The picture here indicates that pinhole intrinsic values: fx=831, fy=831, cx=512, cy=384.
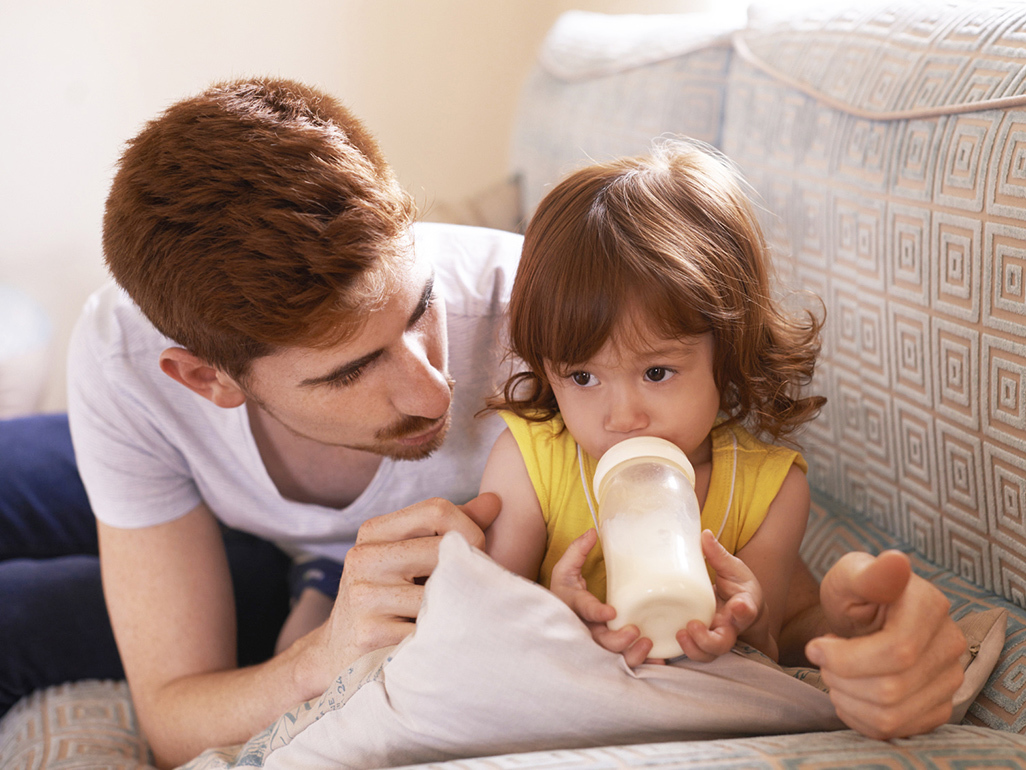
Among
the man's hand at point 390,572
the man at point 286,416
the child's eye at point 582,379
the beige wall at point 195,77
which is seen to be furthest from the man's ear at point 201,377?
the beige wall at point 195,77

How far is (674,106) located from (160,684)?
1.23 meters

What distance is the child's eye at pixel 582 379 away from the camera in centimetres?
87

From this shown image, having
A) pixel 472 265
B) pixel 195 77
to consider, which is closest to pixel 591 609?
pixel 472 265

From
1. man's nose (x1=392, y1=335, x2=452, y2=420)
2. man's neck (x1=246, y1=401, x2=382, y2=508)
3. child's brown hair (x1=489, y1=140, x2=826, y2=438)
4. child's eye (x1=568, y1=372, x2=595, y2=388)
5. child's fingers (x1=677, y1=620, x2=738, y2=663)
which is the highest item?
child's brown hair (x1=489, y1=140, x2=826, y2=438)

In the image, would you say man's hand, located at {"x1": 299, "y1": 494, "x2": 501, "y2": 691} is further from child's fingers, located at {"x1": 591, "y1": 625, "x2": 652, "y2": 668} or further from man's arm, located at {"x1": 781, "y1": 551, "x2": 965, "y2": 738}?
man's arm, located at {"x1": 781, "y1": 551, "x2": 965, "y2": 738}

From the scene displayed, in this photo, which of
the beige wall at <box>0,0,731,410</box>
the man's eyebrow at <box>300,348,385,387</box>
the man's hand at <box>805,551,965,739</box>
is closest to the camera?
the man's hand at <box>805,551,965,739</box>

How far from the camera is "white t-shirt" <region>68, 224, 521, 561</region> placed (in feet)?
3.77

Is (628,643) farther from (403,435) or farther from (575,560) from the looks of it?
(403,435)

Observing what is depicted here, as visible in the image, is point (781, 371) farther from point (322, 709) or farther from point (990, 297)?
point (322, 709)

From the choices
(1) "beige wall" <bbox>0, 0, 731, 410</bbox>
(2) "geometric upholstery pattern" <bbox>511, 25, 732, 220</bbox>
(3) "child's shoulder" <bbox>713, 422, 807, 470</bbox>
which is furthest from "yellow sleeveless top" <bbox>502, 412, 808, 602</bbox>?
(1) "beige wall" <bbox>0, 0, 731, 410</bbox>

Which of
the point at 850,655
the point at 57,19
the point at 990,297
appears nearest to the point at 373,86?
the point at 57,19

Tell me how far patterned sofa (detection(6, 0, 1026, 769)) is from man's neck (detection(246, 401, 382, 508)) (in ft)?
1.28

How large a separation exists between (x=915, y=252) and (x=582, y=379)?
41 centimetres

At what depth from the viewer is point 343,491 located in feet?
4.17
